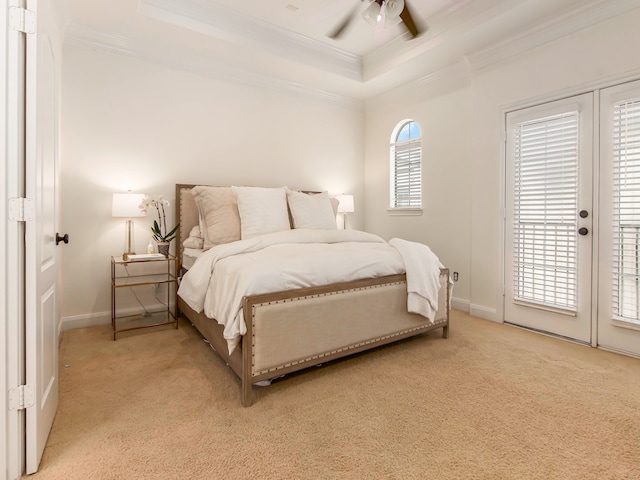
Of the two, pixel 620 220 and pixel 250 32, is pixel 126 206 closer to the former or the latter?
pixel 250 32

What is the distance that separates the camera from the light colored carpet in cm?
138

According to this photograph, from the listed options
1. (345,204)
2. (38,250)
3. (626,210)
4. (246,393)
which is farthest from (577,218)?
(38,250)

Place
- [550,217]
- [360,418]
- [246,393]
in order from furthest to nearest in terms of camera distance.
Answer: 1. [550,217]
2. [246,393]
3. [360,418]

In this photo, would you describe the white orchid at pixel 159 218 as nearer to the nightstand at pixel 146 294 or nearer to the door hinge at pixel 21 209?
the nightstand at pixel 146 294

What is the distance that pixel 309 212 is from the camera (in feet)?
11.3

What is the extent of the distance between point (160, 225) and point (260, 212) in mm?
1102

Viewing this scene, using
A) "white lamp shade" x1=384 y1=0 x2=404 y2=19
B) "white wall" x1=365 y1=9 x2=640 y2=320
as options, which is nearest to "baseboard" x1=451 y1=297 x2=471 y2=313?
"white wall" x1=365 y1=9 x2=640 y2=320

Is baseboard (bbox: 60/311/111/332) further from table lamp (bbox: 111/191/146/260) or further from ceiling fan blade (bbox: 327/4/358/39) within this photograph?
ceiling fan blade (bbox: 327/4/358/39)

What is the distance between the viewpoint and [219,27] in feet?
10.3

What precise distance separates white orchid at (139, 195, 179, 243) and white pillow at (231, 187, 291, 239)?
694mm

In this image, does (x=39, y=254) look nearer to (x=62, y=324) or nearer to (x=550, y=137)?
(x=62, y=324)

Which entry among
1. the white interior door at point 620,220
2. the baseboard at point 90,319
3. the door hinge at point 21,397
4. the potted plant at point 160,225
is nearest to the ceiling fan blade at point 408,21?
the white interior door at point 620,220

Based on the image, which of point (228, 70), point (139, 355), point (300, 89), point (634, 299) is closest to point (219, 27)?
point (228, 70)

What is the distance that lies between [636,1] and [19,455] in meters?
4.39
